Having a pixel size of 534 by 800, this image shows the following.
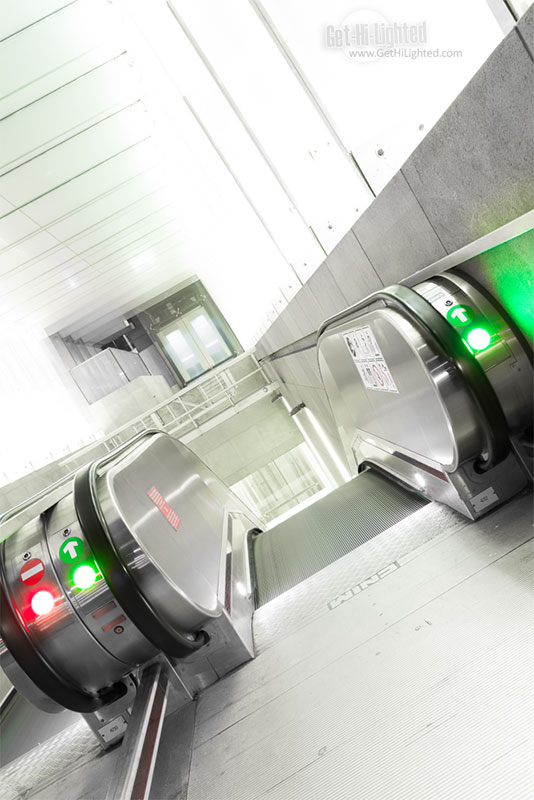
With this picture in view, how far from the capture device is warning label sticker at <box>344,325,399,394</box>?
2.62 metres

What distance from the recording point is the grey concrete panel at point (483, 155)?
1434 mm

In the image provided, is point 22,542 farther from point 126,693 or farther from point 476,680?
point 476,680

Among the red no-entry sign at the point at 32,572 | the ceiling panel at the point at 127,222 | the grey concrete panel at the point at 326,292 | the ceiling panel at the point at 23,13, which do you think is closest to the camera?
the red no-entry sign at the point at 32,572

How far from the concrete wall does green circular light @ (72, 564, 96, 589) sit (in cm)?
208

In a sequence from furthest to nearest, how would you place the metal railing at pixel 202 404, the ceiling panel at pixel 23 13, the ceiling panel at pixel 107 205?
the metal railing at pixel 202 404 < the ceiling panel at pixel 107 205 < the ceiling panel at pixel 23 13

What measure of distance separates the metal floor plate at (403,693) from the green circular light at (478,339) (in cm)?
74

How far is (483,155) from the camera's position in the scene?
1676mm

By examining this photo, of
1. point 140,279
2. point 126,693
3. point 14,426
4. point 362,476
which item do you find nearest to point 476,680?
point 126,693

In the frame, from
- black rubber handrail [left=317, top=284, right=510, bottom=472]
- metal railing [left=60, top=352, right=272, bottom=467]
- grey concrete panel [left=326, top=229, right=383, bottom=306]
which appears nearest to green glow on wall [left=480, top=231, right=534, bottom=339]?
black rubber handrail [left=317, top=284, right=510, bottom=472]

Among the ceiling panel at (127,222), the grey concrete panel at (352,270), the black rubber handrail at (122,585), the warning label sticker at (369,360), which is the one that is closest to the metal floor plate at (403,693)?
the black rubber handrail at (122,585)

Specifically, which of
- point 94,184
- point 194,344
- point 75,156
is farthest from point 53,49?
point 194,344

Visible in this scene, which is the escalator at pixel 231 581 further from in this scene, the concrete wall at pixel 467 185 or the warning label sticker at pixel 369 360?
the concrete wall at pixel 467 185

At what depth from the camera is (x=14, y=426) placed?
10.9 metres

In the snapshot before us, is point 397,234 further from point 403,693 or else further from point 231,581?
point 231,581
